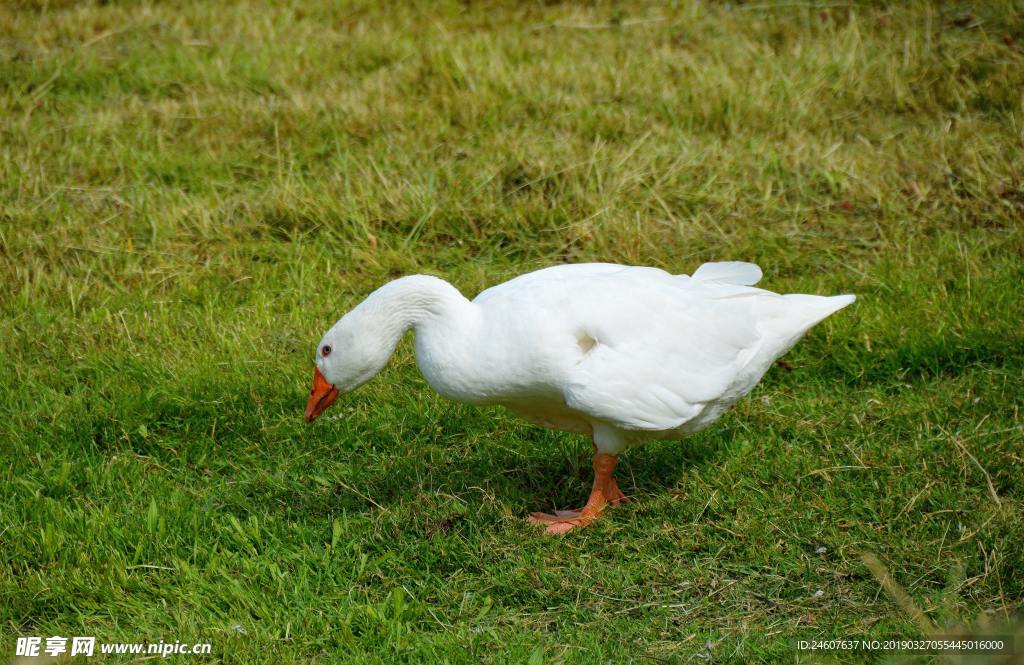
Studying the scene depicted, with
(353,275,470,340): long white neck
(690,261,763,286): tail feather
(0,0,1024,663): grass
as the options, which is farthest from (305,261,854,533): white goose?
(0,0,1024,663): grass

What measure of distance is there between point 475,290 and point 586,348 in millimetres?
1882

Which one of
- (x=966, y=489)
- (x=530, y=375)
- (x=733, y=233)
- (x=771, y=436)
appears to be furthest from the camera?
(x=733, y=233)

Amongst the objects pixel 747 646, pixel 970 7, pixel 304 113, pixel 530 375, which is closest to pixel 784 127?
pixel 970 7

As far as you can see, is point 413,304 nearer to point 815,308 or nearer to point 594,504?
point 594,504

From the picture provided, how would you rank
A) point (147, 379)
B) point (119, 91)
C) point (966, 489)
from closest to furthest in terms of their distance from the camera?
point (966, 489)
point (147, 379)
point (119, 91)

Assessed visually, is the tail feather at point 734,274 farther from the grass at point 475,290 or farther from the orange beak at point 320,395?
the orange beak at point 320,395

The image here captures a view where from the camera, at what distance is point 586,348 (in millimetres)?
3908

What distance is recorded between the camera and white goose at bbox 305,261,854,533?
12.3ft

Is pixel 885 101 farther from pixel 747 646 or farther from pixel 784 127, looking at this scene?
pixel 747 646

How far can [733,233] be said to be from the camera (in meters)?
5.94

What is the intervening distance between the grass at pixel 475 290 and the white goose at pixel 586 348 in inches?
18.6

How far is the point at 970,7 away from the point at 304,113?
16.5ft

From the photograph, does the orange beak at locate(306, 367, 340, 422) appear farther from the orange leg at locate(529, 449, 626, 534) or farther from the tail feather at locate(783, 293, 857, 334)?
the tail feather at locate(783, 293, 857, 334)

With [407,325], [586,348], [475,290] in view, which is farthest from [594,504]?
[475,290]
